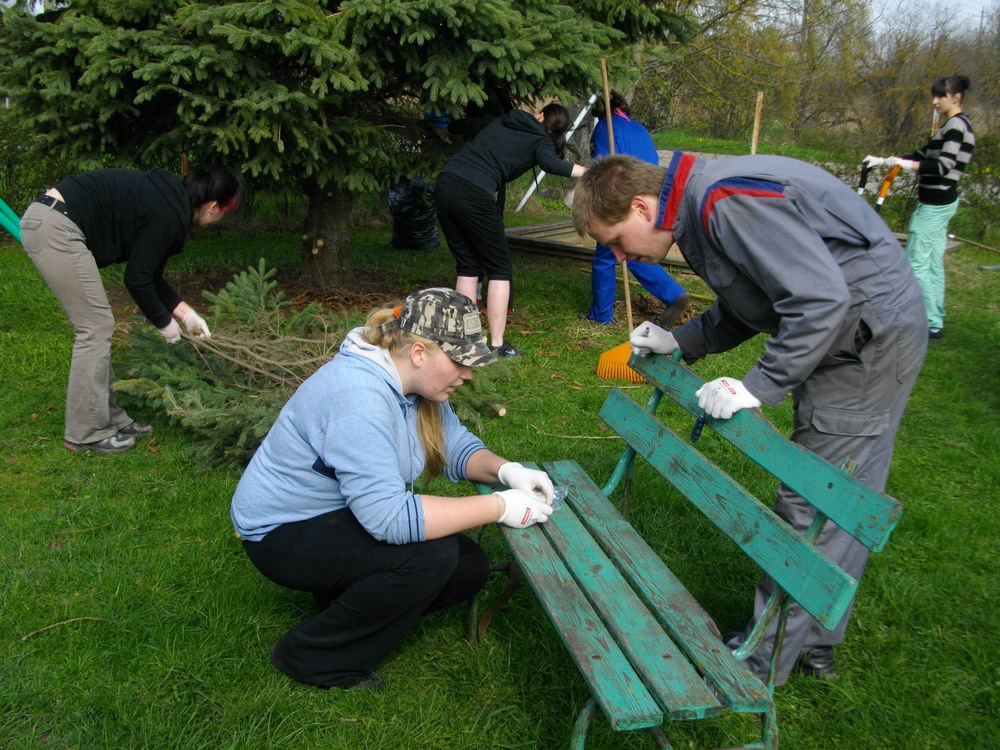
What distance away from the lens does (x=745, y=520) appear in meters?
2.26

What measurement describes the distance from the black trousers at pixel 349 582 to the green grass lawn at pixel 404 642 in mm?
142

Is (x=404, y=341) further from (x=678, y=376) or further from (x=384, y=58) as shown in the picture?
(x=384, y=58)

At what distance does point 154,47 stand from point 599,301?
375 centimetres

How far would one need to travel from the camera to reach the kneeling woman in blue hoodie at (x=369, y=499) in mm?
2225

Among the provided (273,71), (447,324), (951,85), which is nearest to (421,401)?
(447,324)

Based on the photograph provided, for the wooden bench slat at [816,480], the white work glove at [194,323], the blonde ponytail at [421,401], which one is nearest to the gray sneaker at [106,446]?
the white work glove at [194,323]

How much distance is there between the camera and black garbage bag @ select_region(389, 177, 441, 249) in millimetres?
9000

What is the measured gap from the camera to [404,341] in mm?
2264

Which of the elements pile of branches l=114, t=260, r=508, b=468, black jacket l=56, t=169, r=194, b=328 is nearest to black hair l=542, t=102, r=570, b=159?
pile of branches l=114, t=260, r=508, b=468

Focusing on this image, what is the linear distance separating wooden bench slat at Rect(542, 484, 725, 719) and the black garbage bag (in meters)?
6.83

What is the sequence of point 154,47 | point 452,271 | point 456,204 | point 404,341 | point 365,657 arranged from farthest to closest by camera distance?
point 452,271
point 456,204
point 154,47
point 365,657
point 404,341

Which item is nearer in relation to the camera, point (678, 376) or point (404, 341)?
point (404, 341)

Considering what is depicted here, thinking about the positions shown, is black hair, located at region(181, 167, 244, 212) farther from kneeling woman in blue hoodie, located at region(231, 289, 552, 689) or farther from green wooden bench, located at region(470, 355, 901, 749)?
green wooden bench, located at region(470, 355, 901, 749)

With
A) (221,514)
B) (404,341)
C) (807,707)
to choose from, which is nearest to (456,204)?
(221,514)
